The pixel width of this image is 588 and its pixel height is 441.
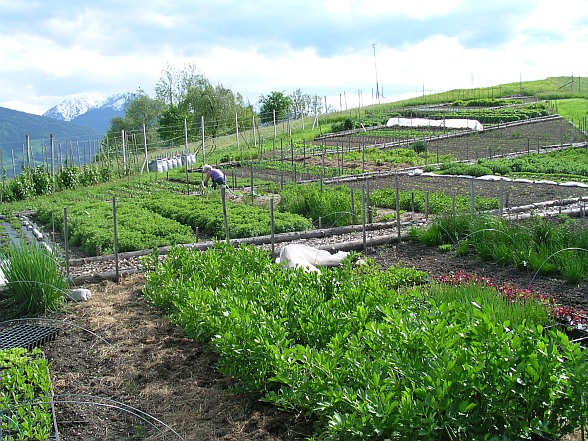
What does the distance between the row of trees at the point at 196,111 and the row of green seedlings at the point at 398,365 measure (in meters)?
36.3

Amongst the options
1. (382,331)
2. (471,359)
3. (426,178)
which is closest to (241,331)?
(382,331)

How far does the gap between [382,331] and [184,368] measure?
200 centimetres

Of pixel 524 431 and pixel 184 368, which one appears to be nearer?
pixel 524 431

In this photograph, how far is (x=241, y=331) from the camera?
4406mm

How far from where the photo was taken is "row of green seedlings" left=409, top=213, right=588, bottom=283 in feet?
23.9

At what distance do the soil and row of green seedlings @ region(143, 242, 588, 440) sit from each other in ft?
0.72

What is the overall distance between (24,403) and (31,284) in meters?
3.01

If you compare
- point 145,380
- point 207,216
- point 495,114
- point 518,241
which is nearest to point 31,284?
point 145,380

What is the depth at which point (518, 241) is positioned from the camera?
809 centimetres

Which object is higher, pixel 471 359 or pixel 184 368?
pixel 471 359

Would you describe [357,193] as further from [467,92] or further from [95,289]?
[467,92]

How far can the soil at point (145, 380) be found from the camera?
417cm

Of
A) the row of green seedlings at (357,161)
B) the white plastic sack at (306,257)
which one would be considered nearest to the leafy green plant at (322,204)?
the white plastic sack at (306,257)

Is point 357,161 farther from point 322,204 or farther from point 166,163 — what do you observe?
point 322,204
